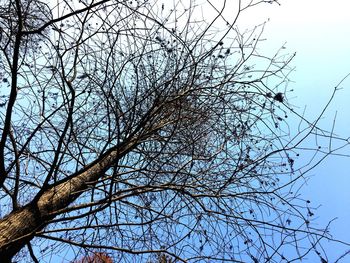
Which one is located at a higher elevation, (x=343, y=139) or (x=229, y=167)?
(x=229, y=167)

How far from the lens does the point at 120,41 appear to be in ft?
9.62

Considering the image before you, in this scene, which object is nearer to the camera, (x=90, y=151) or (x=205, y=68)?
(x=205, y=68)

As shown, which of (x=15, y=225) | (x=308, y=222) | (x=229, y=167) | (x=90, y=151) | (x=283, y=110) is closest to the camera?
(x=15, y=225)

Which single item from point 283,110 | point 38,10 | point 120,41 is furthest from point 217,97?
point 38,10

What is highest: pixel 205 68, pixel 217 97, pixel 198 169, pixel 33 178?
pixel 33 178

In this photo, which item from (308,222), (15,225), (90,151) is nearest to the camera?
(15,225)

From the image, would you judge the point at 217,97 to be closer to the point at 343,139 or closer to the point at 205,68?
the point at 205,68

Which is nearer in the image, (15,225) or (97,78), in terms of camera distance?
(15,225)

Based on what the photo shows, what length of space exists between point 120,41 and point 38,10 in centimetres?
62

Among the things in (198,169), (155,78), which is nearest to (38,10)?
(155,78)

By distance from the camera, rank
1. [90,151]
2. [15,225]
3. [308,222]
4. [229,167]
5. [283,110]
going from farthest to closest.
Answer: [90,151] < [229,167] < [283,110] < [308,222] < [15,225]

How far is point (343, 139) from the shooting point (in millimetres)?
2660

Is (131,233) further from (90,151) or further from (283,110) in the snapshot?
(283,110)

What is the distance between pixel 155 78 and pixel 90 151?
3.05ft
